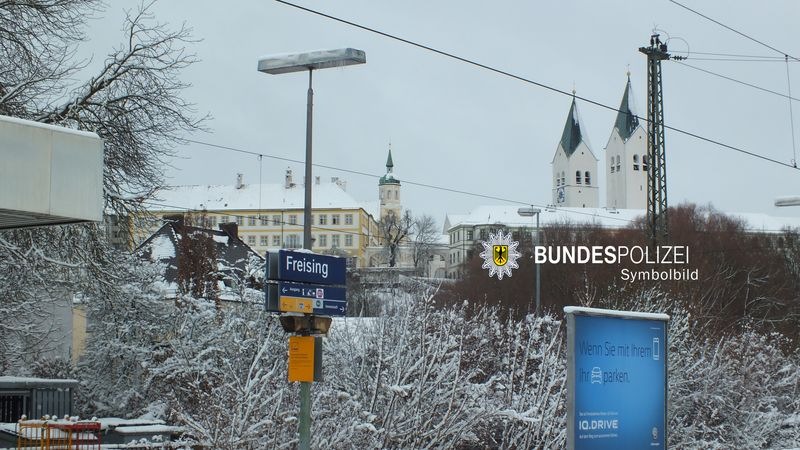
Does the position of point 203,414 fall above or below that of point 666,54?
below

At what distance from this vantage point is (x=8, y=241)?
19812 millimetres

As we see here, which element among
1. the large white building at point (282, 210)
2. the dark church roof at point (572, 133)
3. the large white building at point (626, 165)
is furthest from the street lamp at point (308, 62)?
the dark church roof at point (572, 133)

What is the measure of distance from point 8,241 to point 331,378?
21.3 feet

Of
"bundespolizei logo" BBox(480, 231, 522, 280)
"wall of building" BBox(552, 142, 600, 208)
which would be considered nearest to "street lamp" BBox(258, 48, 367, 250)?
"bundespolizei logo" BBox(480, 231, 522, 280)

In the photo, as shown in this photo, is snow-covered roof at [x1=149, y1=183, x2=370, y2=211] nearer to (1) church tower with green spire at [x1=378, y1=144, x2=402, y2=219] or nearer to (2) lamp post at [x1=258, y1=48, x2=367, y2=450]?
(1) church tower with green spire at [x1=378, y1=144, x2=402, y2=219]

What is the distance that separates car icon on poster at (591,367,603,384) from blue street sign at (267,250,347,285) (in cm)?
289

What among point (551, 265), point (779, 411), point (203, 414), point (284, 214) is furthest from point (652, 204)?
point (284, 214)

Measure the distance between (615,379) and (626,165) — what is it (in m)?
159

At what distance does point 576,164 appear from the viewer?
173250mm

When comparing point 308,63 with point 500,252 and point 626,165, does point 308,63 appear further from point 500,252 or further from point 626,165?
point 626,165

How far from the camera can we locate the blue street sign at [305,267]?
422 inches

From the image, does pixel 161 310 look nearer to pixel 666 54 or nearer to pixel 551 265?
pixel 666 54

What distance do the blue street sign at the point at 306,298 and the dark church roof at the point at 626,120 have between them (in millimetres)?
139715

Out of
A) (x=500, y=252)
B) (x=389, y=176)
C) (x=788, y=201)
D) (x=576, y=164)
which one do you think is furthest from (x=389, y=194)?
(x=788, y=201)
